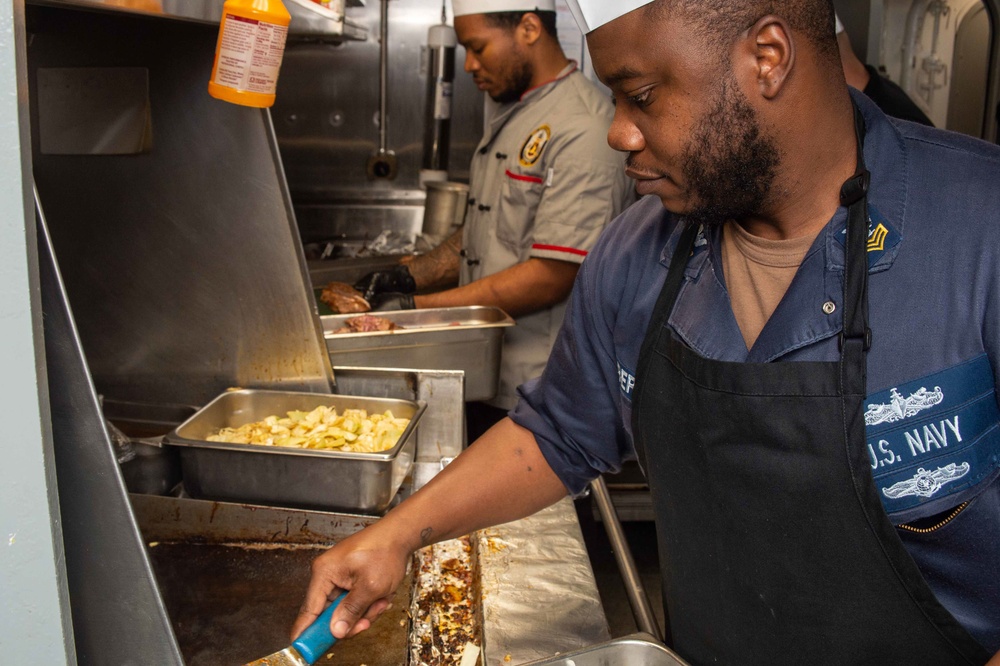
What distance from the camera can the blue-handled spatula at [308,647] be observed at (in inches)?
40.3

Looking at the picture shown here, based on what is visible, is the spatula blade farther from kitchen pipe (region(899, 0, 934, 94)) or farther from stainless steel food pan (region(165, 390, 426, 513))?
kitchen pipe (region(899, 0, 934, 94))

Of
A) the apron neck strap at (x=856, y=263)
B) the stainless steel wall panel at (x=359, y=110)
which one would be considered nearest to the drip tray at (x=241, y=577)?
the apron neck strap at (x=856, y=263)

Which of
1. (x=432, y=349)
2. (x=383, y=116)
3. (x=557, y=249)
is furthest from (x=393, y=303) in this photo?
(x=383, y=116)

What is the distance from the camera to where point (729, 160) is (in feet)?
3.48

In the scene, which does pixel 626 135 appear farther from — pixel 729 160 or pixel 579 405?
pixel 579 405

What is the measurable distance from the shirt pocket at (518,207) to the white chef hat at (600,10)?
1613 millimetres

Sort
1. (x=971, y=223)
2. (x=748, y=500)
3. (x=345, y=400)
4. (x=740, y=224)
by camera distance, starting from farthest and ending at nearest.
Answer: (x=345, y=400) → (x=740, y=224) → (x=748, y=500) → (x=971, y=223)

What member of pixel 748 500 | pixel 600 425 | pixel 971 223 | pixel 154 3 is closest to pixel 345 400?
pixel 600 425

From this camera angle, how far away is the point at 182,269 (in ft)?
6.37

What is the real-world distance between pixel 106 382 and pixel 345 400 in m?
0.59

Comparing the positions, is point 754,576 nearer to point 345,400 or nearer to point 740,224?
point 740,224

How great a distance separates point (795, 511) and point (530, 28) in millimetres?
2165

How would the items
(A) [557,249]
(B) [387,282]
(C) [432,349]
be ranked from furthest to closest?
(B) [387,282], (A) [557,249], (C) [432,349]

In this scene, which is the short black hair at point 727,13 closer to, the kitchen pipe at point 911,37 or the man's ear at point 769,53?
the man's ear at point 769,53
